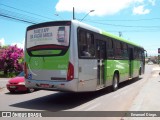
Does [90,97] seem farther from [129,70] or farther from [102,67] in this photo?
[129,70]

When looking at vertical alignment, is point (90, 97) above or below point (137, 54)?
below

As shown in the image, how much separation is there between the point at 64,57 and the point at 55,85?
1.12 m

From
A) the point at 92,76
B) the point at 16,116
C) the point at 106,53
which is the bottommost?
the point at 16,116

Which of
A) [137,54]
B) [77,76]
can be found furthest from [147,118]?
[137,54]

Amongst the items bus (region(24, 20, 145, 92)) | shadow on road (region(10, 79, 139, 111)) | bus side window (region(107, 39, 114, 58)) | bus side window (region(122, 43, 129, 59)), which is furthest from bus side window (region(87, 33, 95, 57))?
bus side window (region(122, 43, 129, 59))

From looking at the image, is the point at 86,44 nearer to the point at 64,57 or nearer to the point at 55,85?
the point at 64,57

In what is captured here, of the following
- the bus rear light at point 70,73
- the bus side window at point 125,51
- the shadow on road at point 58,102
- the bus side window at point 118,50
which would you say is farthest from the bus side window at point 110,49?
the bus rear light at point 70,73

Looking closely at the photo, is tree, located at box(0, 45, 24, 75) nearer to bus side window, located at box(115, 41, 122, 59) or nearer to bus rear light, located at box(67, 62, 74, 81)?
bus side window, located at box(115, 41, 122, 59)

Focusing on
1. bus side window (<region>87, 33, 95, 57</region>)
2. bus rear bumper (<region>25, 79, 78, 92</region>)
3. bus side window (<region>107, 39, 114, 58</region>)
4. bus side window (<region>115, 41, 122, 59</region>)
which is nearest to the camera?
bus rear bumper (<region>25, 79, 78, 92</region>)

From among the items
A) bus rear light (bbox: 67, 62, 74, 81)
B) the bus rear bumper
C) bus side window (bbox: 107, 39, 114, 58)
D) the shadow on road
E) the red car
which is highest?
bus side window (bbox: 107, 39, 114, 58)

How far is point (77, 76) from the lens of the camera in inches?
406

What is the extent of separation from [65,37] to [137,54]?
13054 millimetres

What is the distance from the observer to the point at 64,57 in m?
10.4

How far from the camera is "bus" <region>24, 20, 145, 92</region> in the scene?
33.7 ft
